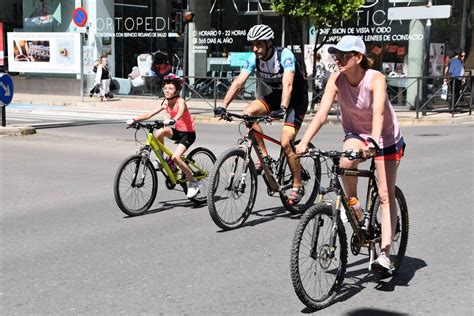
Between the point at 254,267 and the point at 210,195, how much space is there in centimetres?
112

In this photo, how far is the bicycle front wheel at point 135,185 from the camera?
710cm

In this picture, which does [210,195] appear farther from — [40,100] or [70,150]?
[40,100]

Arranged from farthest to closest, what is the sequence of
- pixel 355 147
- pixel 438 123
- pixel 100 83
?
pixel 100 83
pixel 438 123
pixel 355 147

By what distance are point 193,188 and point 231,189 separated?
1.20 meters

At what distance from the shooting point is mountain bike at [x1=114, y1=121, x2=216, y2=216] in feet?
23.5

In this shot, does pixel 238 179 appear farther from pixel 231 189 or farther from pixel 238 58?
pixel 238 58

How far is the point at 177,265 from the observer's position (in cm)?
541

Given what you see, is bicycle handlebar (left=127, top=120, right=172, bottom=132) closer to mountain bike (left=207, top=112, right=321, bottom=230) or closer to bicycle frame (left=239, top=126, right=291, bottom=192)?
mountain bike (left=207, top=112, right=321, bottom=230)

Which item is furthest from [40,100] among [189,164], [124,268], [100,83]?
[124,268]

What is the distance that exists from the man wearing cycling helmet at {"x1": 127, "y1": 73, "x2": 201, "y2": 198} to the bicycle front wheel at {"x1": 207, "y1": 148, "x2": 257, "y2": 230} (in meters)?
1.02

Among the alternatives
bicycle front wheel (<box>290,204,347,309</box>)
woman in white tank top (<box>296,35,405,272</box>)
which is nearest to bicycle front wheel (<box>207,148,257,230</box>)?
woman in white tank top (<box>296,35,405,272</box>)

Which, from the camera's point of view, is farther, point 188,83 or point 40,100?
point 40,100

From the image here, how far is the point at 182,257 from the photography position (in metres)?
5.64

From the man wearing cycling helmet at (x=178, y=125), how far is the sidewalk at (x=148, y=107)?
8.17 meters
